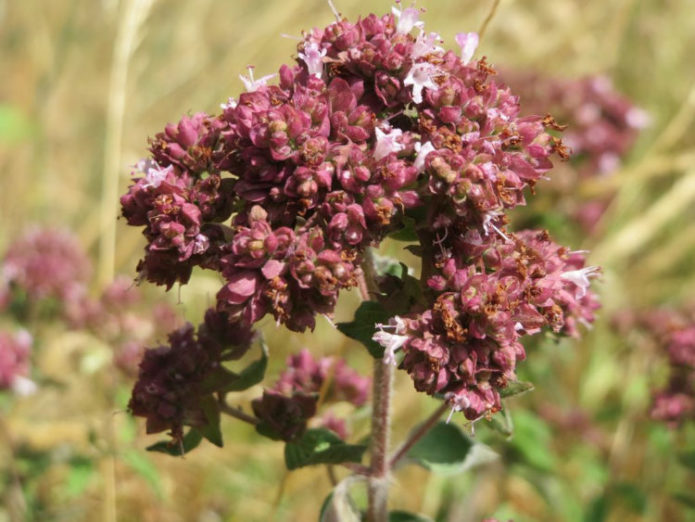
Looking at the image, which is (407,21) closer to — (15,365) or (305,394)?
(305,394)

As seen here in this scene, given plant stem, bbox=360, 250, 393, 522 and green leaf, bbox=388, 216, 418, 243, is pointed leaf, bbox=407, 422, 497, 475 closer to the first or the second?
plant stem, bbox=360, 250, 393, 522

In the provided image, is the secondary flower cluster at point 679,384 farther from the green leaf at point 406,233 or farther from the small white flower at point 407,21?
the small white flower at point 407,21

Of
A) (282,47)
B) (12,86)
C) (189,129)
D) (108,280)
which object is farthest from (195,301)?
(189,129)

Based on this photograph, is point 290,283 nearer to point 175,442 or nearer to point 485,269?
point 485,269

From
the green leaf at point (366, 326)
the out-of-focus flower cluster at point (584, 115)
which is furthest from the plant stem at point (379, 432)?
the out-of-focus flower cluster at point (584, 115)

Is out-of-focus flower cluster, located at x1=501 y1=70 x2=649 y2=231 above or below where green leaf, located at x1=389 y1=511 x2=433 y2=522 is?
above

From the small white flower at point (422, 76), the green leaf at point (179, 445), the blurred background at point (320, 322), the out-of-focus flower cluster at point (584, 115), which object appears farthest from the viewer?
the out-of-focus flower cluster at point (584, 115)

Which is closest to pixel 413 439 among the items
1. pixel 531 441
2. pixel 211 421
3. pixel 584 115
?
pixel 211 421

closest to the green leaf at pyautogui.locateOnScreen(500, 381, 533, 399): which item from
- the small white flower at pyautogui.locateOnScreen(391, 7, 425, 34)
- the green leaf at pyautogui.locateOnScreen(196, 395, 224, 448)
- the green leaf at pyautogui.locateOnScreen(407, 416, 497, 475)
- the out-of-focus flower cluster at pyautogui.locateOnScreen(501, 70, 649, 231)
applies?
the green leaf at pyautogui.locateOnScreen(407, 416, 497, 475)
